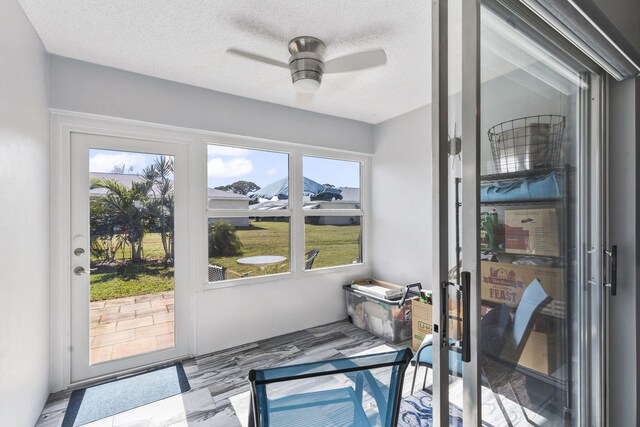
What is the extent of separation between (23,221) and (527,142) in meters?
2.48

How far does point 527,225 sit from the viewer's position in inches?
46.2

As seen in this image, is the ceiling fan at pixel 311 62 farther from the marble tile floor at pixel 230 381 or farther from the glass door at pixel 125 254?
the marble tile floor at pixel 230 381

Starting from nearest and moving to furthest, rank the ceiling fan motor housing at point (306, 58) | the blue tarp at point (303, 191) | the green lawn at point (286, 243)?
the ceiling fan motor housing at point (306, 58) → the green lawn at point (286, 243) → the blue tarp at point (303, 191)

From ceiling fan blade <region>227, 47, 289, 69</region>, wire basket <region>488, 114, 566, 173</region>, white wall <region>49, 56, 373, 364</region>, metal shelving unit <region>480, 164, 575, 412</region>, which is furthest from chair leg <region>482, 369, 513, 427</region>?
white wall <region>49, 56, 373, 364</region>

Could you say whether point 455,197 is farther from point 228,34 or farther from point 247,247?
point 247,247

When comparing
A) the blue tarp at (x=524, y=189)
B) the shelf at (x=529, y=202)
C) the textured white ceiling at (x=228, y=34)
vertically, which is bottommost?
the shelf at (x=529, y=202)

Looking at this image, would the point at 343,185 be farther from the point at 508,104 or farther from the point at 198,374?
the point at 508,104

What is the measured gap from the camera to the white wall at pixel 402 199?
129 inches

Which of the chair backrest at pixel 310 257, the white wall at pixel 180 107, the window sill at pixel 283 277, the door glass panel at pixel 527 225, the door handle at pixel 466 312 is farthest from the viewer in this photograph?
the chair backrest at pixel 310 257

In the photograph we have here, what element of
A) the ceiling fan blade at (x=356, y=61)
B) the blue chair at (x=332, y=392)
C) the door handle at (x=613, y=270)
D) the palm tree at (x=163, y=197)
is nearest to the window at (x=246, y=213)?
the palm tree at (x=163, y=197)

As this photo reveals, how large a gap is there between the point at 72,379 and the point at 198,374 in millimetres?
901

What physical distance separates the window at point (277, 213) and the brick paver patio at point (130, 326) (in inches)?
18.7

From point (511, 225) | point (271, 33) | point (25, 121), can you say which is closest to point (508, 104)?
point (511, 225)

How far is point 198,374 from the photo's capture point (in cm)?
256
